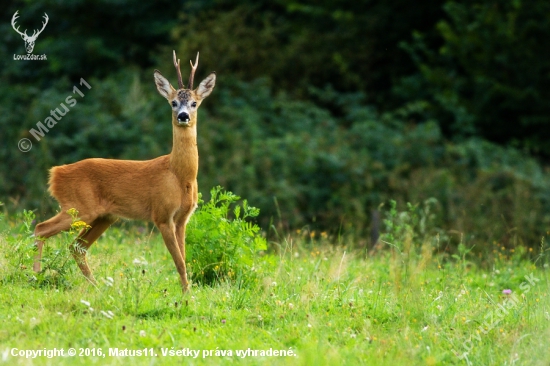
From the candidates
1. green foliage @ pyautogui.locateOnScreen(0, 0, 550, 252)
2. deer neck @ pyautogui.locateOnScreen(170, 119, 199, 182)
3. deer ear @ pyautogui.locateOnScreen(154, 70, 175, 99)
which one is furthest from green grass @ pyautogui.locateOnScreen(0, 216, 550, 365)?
green foliage @ pyautogui.locateOnScreen(0, 0, 550, 252)

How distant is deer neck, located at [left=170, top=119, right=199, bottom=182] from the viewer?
24.8ft

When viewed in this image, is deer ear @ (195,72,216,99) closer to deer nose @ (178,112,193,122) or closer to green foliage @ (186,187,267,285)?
deer nose @ (178,112,193,122)

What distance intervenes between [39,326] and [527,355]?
3.24m

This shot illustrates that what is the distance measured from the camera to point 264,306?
6.65 metres

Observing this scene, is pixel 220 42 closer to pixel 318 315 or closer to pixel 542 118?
pixel 542 118

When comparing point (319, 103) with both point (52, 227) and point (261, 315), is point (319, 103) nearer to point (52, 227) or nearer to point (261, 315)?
point (52, 227)

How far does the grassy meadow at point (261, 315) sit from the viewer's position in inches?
222

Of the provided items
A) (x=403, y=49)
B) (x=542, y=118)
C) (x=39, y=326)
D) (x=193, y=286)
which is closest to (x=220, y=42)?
(x=403, y=49)

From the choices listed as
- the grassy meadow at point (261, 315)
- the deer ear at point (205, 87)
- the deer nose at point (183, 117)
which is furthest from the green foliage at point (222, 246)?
the deer ear at point (205, 87)

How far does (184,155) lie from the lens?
7594 mm

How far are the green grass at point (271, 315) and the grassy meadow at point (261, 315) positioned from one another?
0.01m
